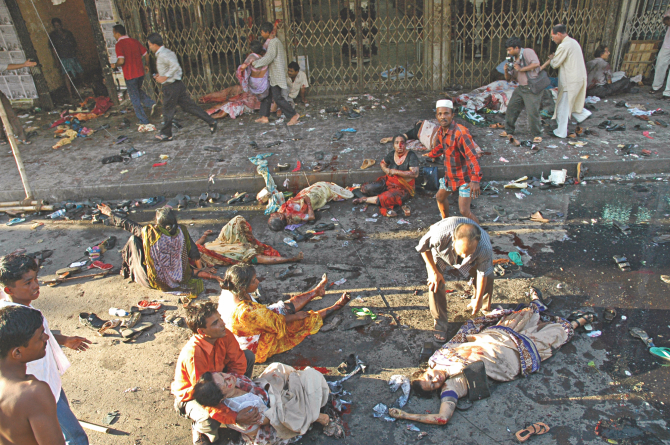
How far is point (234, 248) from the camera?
555 cm

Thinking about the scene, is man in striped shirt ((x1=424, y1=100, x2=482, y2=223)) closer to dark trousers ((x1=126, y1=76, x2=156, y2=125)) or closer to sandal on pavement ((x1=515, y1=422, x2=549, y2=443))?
sandal on pavement ((x1=515, y1=422, x2=549, y2=443))

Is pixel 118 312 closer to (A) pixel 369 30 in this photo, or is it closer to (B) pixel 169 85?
(B) pixel 169 85

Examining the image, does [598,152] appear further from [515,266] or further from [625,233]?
[515,266]

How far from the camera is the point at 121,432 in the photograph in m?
3.55

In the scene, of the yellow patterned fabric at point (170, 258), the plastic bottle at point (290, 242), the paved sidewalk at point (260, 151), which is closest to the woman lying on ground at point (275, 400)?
the yellow patterned fabric at point (170, 258)

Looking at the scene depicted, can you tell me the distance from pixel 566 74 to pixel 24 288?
320 inches

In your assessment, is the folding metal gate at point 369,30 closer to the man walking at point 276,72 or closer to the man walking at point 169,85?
the man walking at point 276,72

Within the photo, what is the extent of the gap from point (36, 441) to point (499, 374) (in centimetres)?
311

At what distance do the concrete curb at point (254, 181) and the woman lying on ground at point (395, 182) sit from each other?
56 cm

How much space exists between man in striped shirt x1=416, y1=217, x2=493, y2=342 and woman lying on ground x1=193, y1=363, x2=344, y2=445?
4.26 ft

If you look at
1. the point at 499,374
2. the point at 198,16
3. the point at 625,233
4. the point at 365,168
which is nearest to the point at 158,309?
the point at 499,374

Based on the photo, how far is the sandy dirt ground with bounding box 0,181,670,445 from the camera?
3480 mm

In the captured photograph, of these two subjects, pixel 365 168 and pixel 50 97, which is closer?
pixel 365 168

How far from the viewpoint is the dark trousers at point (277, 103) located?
9086 mm
